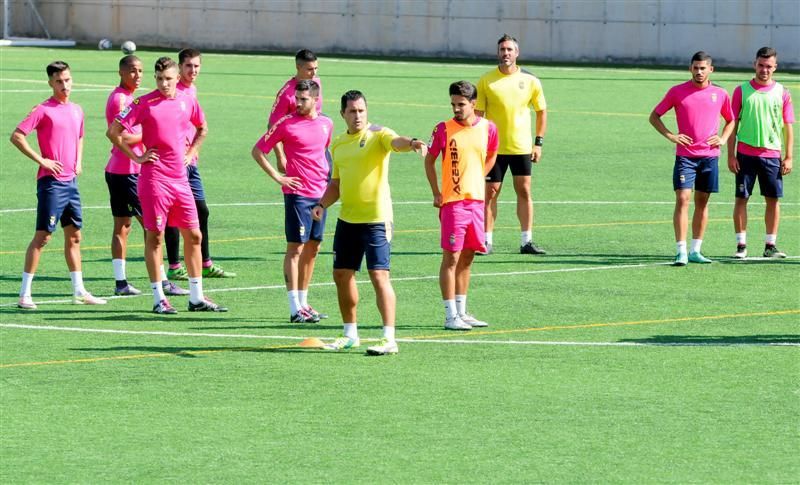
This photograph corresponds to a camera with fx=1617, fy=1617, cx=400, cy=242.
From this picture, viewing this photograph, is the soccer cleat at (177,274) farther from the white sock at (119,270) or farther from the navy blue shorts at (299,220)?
the navy blue shorts at (299,220)

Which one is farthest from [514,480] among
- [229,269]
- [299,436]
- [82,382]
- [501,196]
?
[501,196]

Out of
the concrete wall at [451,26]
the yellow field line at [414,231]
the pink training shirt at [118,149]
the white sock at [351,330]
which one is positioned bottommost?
the white sock at [351,330]

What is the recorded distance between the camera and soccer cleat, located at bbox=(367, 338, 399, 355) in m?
12.8

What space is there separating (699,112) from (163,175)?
6.26 meters

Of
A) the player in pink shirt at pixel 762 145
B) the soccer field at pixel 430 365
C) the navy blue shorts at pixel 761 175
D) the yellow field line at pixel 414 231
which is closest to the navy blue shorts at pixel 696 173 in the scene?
the player in pink shirt at pixel 762 145

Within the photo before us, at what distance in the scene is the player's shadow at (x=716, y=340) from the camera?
43.7 feet

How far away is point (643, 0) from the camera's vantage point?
53.4m

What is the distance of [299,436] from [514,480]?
1676 mm

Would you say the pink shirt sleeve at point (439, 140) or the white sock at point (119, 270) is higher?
the pink shirt sleeve at point (439, 140)

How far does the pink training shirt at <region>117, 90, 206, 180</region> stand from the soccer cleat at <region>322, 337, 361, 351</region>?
9.40ft

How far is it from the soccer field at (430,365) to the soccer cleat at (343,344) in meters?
0.23

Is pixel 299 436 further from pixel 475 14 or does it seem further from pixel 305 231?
pixel 475 14

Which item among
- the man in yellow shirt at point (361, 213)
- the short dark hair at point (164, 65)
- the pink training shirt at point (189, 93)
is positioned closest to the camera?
the man in yellow shirt at point (361, 213)

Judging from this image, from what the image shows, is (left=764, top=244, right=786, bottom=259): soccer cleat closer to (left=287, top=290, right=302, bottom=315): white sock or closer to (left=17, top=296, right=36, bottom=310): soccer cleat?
(left=287, top=290, right=302, bottom=315): white sock
